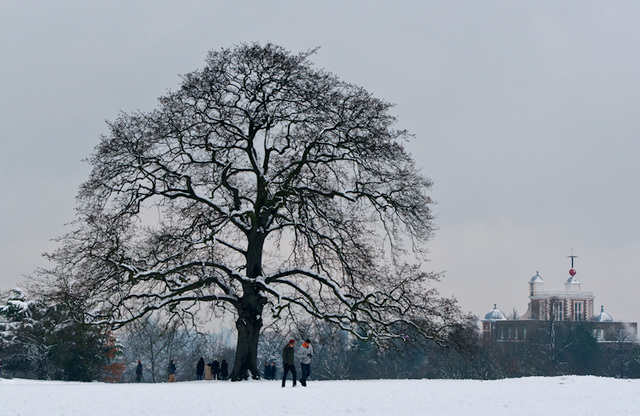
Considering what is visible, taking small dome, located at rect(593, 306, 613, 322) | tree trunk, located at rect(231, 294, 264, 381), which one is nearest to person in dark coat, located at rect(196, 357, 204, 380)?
tree trunk, located at rect(231, 294, 264, 381)

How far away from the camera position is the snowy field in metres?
20.5

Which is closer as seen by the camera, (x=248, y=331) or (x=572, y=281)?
(x=248, y=331)

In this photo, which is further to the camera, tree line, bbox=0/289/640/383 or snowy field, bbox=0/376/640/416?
tree line, bbox=0/289/640/383

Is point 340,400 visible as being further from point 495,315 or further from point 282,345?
point 495,315

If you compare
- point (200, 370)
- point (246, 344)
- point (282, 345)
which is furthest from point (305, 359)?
point (282, 345)

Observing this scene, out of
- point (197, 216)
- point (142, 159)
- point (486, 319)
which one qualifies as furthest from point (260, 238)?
point (486, 319)

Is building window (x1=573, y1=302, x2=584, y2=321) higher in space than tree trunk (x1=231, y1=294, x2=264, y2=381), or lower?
higher

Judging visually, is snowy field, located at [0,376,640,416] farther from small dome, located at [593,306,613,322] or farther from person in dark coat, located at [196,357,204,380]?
small dome, located at [593,306,613,322]

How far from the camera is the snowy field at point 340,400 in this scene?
20531mm

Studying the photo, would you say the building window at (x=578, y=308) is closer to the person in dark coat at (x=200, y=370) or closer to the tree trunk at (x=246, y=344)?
the person in dark coat at (x=200, y=370)

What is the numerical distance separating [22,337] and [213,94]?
81.4ft

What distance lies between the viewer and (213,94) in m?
33.4

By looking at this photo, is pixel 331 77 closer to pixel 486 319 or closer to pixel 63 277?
pixel 63 277

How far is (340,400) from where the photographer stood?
22.2m
